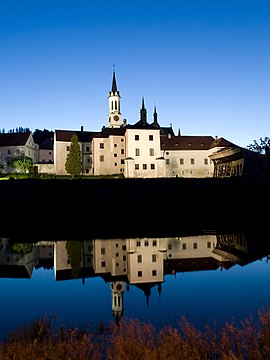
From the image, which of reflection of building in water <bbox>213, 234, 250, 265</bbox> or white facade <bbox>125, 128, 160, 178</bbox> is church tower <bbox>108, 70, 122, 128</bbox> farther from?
reflection of building in water <bbox>213, 234, 250, 265</bbox>

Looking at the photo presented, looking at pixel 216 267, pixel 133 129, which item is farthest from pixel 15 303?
pixel 133 129

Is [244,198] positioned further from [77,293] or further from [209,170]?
[77,293]

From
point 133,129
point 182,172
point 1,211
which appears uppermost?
point 133,129

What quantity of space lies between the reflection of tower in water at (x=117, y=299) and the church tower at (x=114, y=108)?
2963 inches

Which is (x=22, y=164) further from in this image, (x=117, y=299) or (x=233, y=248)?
(x=117, y=299)

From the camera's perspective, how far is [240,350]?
748 cm

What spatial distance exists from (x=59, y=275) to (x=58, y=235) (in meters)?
11.1

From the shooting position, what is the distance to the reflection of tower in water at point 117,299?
37.0 ft

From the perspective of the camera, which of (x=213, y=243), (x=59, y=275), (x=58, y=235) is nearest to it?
(x=59, y=275)

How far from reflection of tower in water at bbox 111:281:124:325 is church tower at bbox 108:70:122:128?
7526 centimetres

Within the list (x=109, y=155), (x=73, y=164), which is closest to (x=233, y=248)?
(x=73, y=164)

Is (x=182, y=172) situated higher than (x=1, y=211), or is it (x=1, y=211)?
(x=182, y=172)

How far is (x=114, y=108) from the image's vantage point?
301 ft

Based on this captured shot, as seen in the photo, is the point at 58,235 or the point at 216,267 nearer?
the point at 216,267
